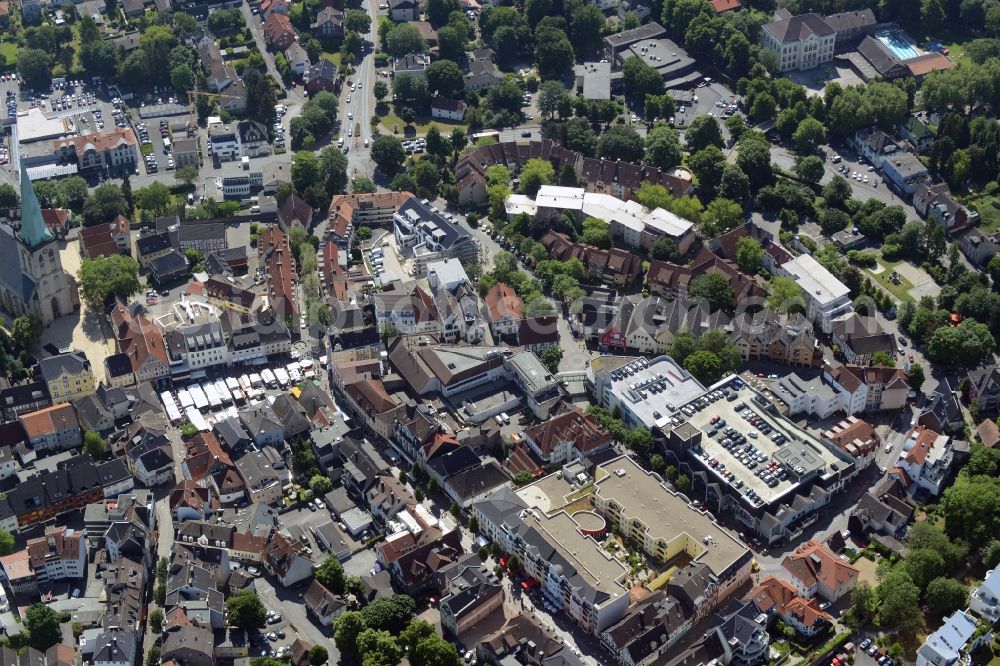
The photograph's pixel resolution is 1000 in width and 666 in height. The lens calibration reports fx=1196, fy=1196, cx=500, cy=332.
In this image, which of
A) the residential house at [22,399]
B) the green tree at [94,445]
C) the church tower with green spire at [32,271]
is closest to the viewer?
the green tree at [94,445]

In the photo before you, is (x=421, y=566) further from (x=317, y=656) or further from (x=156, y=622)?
(x=156, y=622)

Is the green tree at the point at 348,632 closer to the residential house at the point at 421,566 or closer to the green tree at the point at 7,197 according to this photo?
the residential house at the point at 421,566

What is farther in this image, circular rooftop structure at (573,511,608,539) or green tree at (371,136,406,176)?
green tree at (371,136,406,176)

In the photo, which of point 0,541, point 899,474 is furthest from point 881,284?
Answer: point 0,541

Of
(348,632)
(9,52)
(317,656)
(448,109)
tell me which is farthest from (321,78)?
(317,656)

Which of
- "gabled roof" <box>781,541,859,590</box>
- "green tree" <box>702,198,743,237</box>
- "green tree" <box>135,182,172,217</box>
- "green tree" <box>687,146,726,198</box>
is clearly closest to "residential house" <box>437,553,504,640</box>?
"gabled roof" <box>781,541,859,590</box>

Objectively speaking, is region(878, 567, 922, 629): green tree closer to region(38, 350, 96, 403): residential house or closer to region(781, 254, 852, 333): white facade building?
region(781, 254, 852, 333): white facade building

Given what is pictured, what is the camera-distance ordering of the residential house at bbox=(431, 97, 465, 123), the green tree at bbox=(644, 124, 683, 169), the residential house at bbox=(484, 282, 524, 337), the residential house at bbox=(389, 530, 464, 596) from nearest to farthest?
1. the residential house at bbox=(389, 530, 464, 596)
2. the residential house at bbox=(484, 282, 524, 337)
3. the green tree at bbox=(644, 124, 683, 169)
4. the residential house at bbox=(431, 97, 465, 123)

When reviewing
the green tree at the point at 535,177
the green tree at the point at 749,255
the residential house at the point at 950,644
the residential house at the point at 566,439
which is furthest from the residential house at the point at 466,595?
the green tree at the point at 535,177
